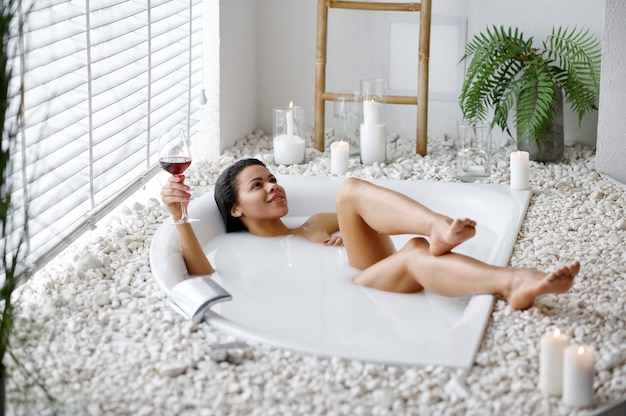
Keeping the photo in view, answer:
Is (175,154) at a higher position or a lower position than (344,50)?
lower

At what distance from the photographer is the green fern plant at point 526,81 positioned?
4.44m

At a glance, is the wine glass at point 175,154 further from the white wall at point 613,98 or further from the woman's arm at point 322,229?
the white wall at point 613,98

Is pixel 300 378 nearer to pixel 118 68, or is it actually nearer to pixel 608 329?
pixel 608 329

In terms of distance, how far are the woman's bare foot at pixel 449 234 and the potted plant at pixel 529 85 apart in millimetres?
1662

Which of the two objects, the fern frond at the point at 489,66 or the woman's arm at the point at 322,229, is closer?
the woman's arm at the point at 322,229

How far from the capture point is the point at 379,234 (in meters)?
3.36

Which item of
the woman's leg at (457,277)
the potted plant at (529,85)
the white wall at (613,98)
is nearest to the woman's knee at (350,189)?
the woman's leg at (457,277)

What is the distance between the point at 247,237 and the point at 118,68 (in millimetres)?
821

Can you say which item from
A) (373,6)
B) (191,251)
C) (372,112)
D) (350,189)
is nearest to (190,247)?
(191,251)

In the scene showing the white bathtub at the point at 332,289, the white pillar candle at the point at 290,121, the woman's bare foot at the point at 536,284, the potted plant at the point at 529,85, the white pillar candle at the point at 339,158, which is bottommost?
the white bathtub at the point at 332,289

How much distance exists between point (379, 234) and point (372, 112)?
1.38 m

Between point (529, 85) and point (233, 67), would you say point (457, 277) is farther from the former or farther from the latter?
point (233, 67)

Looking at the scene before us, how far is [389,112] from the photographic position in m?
5.23

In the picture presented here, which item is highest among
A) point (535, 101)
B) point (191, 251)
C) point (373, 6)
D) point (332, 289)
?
point (373, 6)
